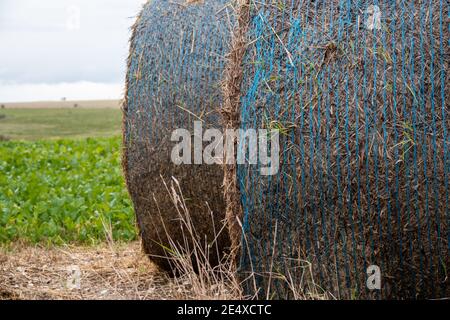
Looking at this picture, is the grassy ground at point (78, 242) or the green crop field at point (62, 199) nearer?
the grassy ground at point (78, 242)

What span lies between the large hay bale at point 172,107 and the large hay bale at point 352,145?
89 cm

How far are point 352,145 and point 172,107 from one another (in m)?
1.74

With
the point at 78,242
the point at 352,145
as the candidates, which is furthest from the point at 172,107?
the point at 78,242

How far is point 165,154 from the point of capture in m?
5.32

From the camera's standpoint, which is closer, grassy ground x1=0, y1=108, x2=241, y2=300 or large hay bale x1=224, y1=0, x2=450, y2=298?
large hay bale x1=224, y1=0, x2=450, y2=298

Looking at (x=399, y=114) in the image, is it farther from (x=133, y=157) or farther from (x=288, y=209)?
(x=133, y=157)

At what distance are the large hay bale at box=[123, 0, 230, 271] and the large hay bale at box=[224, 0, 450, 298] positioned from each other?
89 cm

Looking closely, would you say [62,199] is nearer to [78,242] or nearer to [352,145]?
[78,242]

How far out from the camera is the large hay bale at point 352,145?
401cm

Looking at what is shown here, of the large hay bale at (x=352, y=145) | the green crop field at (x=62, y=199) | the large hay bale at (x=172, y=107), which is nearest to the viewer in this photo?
the large hay bale at (x=352, y=145)

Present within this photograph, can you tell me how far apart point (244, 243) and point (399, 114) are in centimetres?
130

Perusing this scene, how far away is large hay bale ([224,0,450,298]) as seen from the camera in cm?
401

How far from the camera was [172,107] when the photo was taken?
5.28 m

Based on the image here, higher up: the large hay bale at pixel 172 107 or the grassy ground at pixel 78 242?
the large hay bale at pixel 172 107
